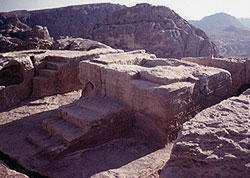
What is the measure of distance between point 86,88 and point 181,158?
4.04 metres

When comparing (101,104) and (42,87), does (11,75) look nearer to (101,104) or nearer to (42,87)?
(42,87)

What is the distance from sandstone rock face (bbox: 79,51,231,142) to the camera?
12.2ft

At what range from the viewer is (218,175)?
1380mm

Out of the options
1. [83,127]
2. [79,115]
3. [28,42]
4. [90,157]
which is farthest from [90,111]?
[28,42]

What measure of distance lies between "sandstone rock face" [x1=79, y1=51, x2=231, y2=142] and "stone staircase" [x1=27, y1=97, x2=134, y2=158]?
11.2 inches

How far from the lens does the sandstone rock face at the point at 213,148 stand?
140 cm

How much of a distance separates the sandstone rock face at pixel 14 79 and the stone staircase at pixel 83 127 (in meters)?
2.12

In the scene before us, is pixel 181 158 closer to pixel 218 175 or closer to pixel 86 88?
pixel 218 175

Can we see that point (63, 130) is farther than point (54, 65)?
No

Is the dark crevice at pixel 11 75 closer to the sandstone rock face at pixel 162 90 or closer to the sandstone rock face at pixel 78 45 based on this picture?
the sandstone rock face at pixel 162 90

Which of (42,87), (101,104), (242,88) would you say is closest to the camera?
(101,104)

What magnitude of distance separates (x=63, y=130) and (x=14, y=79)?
10.7 feet

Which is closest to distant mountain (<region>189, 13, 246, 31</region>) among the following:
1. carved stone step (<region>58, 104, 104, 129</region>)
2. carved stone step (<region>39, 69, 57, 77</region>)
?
carved stone step (<region>39, 69, 57, 77</region>)

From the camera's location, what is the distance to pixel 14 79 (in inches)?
250
